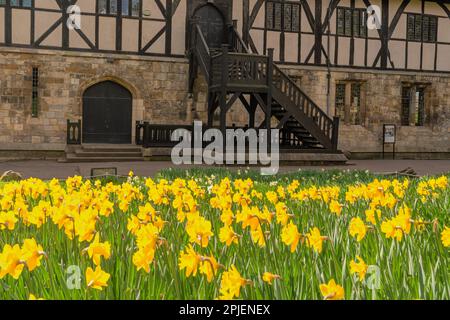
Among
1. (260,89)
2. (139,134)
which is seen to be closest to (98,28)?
(139,134)

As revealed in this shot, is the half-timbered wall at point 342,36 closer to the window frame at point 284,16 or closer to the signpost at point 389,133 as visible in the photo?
the window frame at point 284,16

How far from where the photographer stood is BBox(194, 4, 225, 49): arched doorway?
2067 centimetres

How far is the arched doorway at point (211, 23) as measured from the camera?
67.8 feet

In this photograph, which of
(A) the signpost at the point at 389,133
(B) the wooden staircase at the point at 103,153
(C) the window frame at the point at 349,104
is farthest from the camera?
(A) the signpost at the point at 389,133

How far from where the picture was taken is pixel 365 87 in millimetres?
23016

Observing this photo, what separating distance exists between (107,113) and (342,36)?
9875 millimetres

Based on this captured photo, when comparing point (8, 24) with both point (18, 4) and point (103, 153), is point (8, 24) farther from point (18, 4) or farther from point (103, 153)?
point (103, 153)

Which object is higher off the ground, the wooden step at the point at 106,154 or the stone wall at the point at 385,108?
the stone wall at the point at 385,108

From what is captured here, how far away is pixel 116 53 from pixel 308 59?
7445 mm

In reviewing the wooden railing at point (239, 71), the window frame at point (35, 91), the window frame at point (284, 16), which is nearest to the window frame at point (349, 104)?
Answer: the window frame at point (284, 16)

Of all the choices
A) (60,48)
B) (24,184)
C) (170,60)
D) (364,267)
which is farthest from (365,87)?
(364,267)

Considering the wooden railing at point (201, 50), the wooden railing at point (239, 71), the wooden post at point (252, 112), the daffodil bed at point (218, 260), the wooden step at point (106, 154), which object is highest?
the wooden railing at point (201, 50)

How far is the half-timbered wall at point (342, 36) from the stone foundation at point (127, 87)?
0.60 metres

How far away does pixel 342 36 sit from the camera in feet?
74.5
